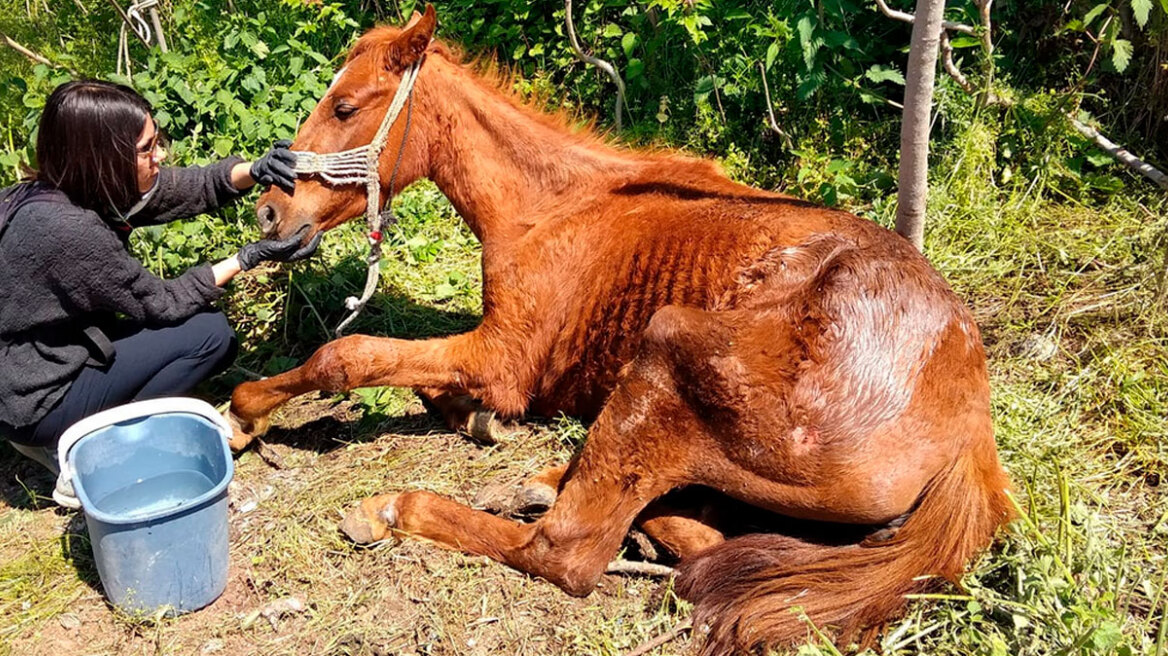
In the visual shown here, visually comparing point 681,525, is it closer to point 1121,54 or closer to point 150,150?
point 150,150

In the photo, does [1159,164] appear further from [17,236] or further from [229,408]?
[17,236]

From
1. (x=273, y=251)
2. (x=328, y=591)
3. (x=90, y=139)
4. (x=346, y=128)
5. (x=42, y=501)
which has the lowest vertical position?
(x=42, y=501)

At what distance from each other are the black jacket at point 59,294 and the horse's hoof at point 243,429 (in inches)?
22.5

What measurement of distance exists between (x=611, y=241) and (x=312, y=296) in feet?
6.86

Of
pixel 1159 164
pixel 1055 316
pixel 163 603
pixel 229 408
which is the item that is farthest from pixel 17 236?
pixel 1159 164

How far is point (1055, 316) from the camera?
473 centimetres

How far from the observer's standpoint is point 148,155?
4.11 m

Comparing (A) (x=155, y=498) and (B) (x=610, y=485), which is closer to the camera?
(B) (x=610, y=485)

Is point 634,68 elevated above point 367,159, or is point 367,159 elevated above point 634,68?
point 634,68

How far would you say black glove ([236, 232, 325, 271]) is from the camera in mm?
4141

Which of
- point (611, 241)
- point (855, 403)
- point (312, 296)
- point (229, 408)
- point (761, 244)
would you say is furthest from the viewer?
point (312, 296)

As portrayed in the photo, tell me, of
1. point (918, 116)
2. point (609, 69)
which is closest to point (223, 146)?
point (609, 69)

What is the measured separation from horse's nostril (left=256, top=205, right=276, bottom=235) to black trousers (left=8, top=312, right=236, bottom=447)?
602 mm

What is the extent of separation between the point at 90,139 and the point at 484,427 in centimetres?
215
